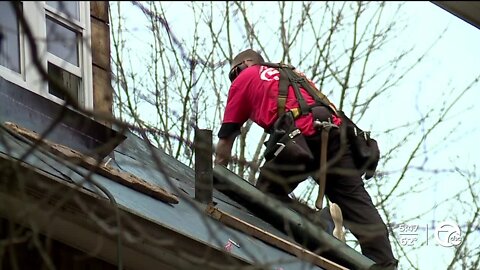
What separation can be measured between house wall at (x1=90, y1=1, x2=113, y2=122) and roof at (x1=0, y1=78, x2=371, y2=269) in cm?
37

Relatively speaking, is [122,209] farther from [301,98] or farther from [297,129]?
[301,98]

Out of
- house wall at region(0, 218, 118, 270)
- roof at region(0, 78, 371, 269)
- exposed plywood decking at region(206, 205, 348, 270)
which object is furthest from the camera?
exposed plywood decking at region(206, 205, 348, 270)

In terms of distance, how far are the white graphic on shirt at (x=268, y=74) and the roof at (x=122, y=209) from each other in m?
0.82

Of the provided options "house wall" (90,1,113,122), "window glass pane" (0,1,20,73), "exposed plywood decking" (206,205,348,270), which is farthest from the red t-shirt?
"window glass pane" (0,1,20,73)

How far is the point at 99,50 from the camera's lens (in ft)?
30.1

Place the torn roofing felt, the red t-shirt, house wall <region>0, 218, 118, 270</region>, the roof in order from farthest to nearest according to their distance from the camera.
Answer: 1. the red t-shirt
2. house wall <region>0, 218, 118, 270</region>
3. the torn roofing felt
4. the roof

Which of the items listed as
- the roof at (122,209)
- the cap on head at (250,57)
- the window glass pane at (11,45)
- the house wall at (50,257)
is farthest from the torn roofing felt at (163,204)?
the cap on head at (250,57)

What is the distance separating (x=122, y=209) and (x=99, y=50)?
10.7 feet

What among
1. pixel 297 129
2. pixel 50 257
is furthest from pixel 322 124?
pixel 50 257

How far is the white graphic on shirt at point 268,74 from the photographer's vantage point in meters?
9.16

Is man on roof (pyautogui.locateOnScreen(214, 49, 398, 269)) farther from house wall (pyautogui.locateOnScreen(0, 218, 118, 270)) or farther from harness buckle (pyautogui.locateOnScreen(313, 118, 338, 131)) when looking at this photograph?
house wall (pyautogui.locateOnScreen(0, 218, 118, 270))

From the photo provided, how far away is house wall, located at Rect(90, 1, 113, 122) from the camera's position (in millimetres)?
8867

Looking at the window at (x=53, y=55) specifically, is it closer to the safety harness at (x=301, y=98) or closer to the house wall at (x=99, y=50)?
the house wall at (x=99, y=50)

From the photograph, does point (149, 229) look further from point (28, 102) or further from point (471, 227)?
point (471, 227)
